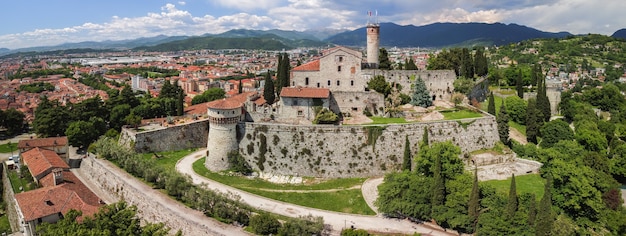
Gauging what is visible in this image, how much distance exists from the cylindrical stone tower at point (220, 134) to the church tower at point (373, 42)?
20.0m

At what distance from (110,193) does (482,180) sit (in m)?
34.1

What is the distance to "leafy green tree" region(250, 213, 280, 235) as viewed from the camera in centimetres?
2847

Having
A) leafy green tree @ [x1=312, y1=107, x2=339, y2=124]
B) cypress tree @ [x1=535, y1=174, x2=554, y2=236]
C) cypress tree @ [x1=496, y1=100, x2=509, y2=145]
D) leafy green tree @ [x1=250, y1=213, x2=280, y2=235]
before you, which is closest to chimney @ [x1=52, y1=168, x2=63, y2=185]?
leafy green tree @ [x1=250, y1=213, x2=280, y2=235]

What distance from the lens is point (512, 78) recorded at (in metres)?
64.8

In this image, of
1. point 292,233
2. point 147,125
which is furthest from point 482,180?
point 147,125

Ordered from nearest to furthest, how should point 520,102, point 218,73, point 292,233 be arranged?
1. point 292,233
2. point 520,102
3. point 218,73

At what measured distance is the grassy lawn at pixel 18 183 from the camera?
4166cm

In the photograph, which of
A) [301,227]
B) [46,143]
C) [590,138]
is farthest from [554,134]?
[46,143]

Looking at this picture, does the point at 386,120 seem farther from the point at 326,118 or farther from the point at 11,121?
the point at 11,121

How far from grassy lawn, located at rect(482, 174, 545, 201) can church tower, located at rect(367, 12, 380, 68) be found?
21.9 meters

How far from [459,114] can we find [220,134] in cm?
2543

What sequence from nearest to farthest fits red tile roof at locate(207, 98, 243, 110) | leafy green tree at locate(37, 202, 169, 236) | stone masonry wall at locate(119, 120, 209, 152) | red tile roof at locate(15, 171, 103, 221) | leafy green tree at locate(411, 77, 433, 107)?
leafy green tree at locate(37, 202, 169, 236), red tile roof at locate(15, 171, 103, 221), red tile roof at locate(207, 98, 243, 110), stone masonry wall at locate(119, 120, 209, 152), leafy green tree at locate(411, 77, 433, 107)

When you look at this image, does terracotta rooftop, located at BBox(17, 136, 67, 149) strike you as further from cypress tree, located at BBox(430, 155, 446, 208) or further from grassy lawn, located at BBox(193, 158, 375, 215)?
cypress tree, located at BBox(430, 155, 446, 208)

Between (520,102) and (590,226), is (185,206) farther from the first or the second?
(520,102)
